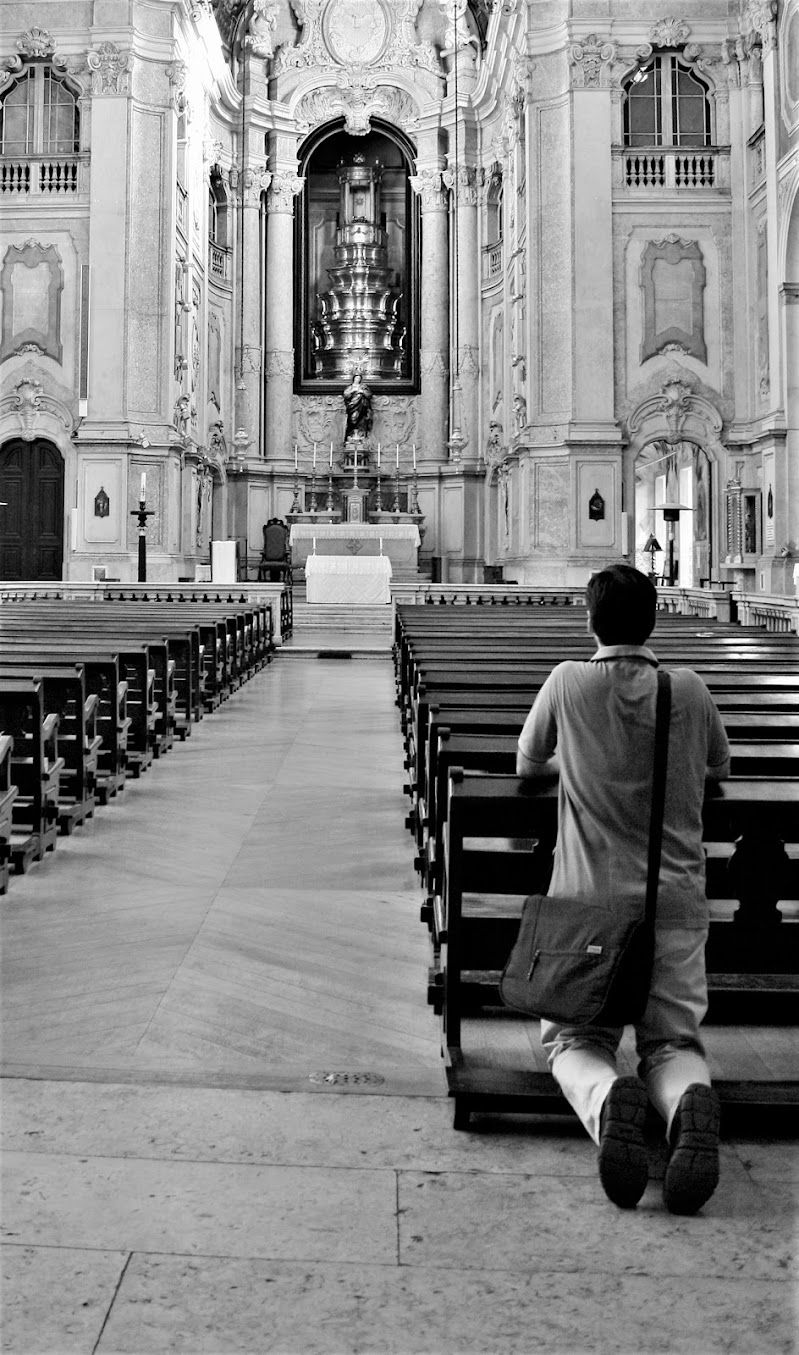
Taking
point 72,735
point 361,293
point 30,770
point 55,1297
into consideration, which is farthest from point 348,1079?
point 361,293

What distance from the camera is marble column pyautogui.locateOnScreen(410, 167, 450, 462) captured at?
3155cm

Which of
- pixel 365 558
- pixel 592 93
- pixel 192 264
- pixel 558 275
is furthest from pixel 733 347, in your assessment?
pixel 192 264

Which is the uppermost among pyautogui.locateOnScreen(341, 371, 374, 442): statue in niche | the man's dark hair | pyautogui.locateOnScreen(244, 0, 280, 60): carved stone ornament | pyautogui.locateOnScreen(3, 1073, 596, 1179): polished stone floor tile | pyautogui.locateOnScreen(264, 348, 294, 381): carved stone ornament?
pyautogui.locateOnScreen(244, 0, 280, 60): carved stone ornament

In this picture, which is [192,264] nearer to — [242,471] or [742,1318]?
[242,471]

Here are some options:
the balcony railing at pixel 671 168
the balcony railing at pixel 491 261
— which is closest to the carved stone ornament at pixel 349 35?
the balcony railing at pixel 491 261

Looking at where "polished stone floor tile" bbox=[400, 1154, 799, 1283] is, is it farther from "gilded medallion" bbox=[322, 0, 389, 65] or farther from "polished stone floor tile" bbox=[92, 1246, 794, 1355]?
"gilded medallion" bbox=[322, 0, 389, 65]

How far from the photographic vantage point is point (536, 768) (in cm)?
341

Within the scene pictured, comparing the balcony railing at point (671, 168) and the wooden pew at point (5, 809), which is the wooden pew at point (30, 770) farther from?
the balcony railing at point (671, 168)

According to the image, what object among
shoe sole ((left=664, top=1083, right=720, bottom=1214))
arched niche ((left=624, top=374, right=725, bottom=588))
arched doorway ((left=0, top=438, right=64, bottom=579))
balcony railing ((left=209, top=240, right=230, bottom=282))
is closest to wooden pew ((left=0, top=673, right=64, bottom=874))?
shoe sole ((left=664, top=1083, right=720, bottom=1214))

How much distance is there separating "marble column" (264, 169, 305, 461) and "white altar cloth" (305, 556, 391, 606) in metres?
8.42

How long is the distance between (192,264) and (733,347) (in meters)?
11.2

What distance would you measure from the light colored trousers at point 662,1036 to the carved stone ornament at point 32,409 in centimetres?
2367

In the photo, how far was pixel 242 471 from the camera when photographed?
30906 mm

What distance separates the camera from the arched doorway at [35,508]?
25.5 meters
